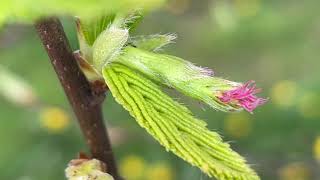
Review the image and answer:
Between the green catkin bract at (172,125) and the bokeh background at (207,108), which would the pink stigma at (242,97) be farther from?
the bokeh background at (207,108)

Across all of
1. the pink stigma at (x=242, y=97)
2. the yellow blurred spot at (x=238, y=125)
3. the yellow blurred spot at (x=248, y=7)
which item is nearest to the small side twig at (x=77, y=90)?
the pink stigma at (x=242, y=97)

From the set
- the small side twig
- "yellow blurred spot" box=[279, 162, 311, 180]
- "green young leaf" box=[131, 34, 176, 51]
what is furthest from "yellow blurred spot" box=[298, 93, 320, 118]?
"green young leaf" box=[131, 34, 176, 51]

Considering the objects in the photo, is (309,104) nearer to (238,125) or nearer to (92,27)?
(238,125)

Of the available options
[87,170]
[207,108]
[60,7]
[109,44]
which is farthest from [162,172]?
[60,7]

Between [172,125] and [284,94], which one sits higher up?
[284,94]

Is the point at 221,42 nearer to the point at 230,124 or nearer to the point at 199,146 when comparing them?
the point at 230,124

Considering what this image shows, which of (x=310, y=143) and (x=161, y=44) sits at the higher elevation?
(x=310, y=143)

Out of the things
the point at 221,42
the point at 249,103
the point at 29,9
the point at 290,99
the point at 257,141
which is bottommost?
the point at 29,9

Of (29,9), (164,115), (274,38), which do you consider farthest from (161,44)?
(274,38)
